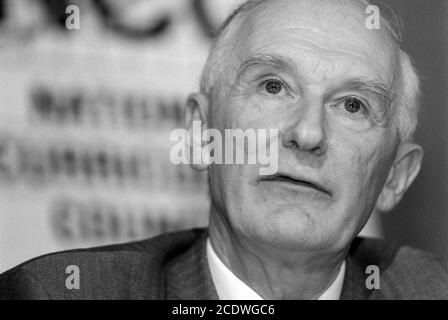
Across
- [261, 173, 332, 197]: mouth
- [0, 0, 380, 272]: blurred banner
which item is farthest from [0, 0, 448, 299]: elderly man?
[0, 0, 380, 272]: blurred banner

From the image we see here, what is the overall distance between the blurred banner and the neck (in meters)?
0.79

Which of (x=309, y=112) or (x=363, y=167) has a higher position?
(x=309, y=112)

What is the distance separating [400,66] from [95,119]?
108 cm

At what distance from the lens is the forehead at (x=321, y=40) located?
1640 mm

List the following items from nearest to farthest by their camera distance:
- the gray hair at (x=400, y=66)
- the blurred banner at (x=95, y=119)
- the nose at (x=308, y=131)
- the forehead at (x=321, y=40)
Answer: the nose at (x=308, y=131), the forehead at (x=321, y=40), the gray hair at (x=400, y=66), the blurred banner at (x=95, y=119)

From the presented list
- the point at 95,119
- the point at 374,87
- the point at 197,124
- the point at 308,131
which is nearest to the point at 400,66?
the point at 374,87

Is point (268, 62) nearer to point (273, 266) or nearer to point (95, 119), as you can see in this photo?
point (273, 266)

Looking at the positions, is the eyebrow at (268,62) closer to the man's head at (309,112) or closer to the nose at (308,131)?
the man's head at (309,112)

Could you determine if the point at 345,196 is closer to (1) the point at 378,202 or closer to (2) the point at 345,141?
(2) the point at 345,141

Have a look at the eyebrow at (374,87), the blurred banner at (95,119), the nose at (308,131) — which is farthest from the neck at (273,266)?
the blurred banner at (95,119)

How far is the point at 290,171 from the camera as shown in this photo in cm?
157

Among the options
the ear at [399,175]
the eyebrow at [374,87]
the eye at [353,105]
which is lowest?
the ear at [399,175]

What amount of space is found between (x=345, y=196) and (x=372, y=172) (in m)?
0.11

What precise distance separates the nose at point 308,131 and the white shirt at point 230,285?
0.36 metres
